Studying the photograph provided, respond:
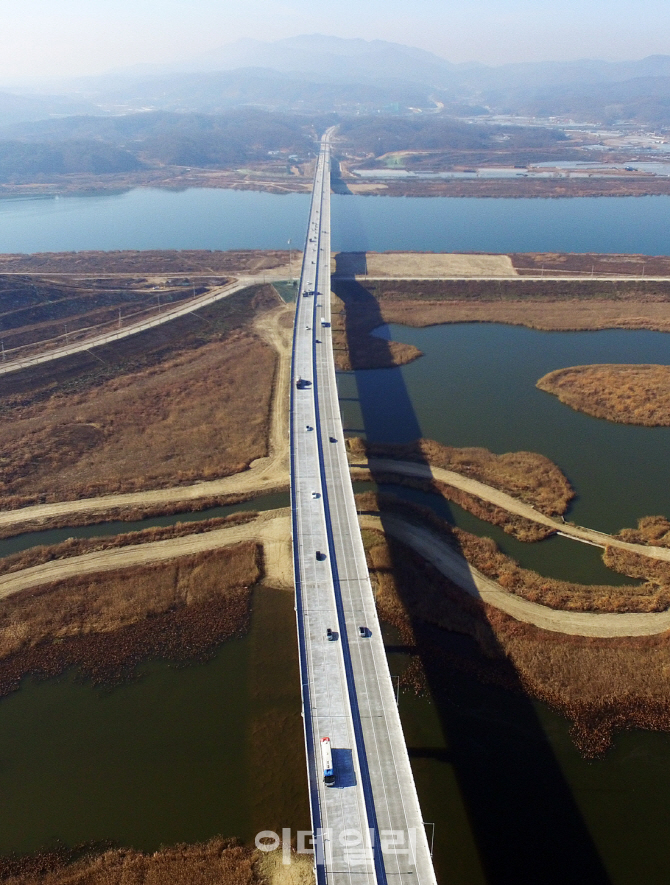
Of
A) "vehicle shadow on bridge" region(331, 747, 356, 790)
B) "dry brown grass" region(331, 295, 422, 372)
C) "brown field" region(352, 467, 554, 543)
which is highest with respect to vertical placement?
Result: "dry brown grass" region(331, 295, 422, 372)

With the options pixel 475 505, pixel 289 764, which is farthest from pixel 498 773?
pixel 475 505

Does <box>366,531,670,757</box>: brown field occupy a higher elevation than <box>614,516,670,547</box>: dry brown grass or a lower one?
lower

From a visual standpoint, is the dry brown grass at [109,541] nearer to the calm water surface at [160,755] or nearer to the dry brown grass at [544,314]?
the calm water surface at [160,755]

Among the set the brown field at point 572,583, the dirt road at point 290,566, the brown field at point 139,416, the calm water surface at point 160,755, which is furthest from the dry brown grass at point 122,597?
the brown field at point 572,583

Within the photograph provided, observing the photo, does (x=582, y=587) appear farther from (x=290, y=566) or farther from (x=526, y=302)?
(x=526, y=302)

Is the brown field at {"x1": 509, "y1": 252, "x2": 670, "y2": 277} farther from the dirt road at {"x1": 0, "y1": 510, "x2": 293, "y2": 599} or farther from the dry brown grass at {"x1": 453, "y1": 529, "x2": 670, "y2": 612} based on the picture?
the dirt road at {"x1": 0, "y1": 510, "x2": 293, "y2": 599}

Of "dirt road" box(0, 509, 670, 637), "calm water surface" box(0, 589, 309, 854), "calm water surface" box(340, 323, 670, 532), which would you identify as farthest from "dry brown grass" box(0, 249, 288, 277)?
"calm water surface" box(0, 589, 309, 854)
